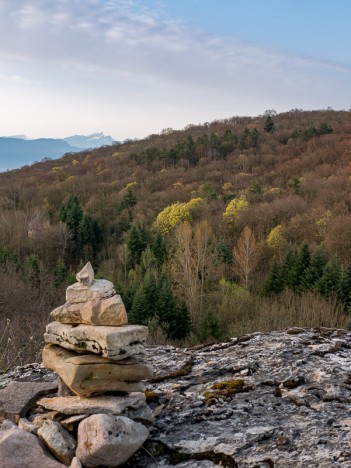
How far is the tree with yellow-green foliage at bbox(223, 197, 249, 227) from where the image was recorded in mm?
50372

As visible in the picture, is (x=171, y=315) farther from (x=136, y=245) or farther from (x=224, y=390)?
(x=224, y=390)

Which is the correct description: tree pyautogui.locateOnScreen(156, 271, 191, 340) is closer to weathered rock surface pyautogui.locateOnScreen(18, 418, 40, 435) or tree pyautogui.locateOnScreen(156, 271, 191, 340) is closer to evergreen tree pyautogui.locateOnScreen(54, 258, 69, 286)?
evergreen tree pyautogui.locateOnScreen(54, 258, 69, 286)

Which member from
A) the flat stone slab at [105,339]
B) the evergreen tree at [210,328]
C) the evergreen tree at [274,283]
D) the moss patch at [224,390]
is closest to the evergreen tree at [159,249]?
the evergreen tree at [274,283]

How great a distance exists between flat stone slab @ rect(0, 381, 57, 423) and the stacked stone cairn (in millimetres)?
A: 351

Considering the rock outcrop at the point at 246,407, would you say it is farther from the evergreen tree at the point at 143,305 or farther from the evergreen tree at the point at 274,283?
the evergreen tree at the point at 274,283

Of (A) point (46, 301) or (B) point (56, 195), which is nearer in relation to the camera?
(A) point (46, 301)

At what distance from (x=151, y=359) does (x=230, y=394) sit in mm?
2242

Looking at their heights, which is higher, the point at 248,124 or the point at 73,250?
the point at 248,124

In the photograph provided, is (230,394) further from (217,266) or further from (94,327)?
(217,266)

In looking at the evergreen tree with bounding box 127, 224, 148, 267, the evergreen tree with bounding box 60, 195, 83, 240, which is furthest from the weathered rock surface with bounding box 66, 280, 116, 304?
the evergreen tree with bounding box 60, 195, 83, 240

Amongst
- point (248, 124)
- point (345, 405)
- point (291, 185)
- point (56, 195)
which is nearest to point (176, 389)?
point (345, 405)

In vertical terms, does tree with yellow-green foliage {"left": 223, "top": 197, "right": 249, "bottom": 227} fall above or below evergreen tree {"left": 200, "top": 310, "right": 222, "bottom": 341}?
above

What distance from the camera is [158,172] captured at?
8544 centimetres

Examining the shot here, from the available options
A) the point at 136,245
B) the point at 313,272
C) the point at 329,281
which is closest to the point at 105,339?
the point at 329,281
